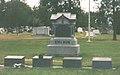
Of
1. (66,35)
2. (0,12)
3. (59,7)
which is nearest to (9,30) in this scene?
(0,12)

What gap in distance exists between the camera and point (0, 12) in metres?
76.2

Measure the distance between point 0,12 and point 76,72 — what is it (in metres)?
62.0

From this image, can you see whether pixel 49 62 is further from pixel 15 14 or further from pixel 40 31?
pixel 15 14

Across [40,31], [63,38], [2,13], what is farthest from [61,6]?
[63,38]

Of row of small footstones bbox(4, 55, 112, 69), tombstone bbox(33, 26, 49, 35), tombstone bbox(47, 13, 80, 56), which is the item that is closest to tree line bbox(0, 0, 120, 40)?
tombstone bbox(33, 26, 49, 35)

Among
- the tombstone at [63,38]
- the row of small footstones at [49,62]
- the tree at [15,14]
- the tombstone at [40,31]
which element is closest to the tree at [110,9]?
the tombstone at [40,31]

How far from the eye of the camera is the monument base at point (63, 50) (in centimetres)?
2583

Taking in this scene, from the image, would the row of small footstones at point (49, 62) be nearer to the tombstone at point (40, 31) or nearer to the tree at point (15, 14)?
the tombstone at point (40, 31)

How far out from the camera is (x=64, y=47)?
26078 mm

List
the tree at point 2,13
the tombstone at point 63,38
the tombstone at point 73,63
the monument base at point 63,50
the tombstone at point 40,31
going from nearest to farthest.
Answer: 1. the tombstone at point 73,63
2. the monument base at point 63,50
3. the tombstone at point 63,38
4. the tombstone at point 40,31
5. the tree at point 2,13

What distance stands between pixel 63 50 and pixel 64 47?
0.70 ft

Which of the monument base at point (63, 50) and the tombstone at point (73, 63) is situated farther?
the monument base at point (63, 50)

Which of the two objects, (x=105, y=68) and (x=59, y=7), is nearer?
(x=105, y=68)

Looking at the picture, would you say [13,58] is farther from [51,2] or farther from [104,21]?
[51,2]
